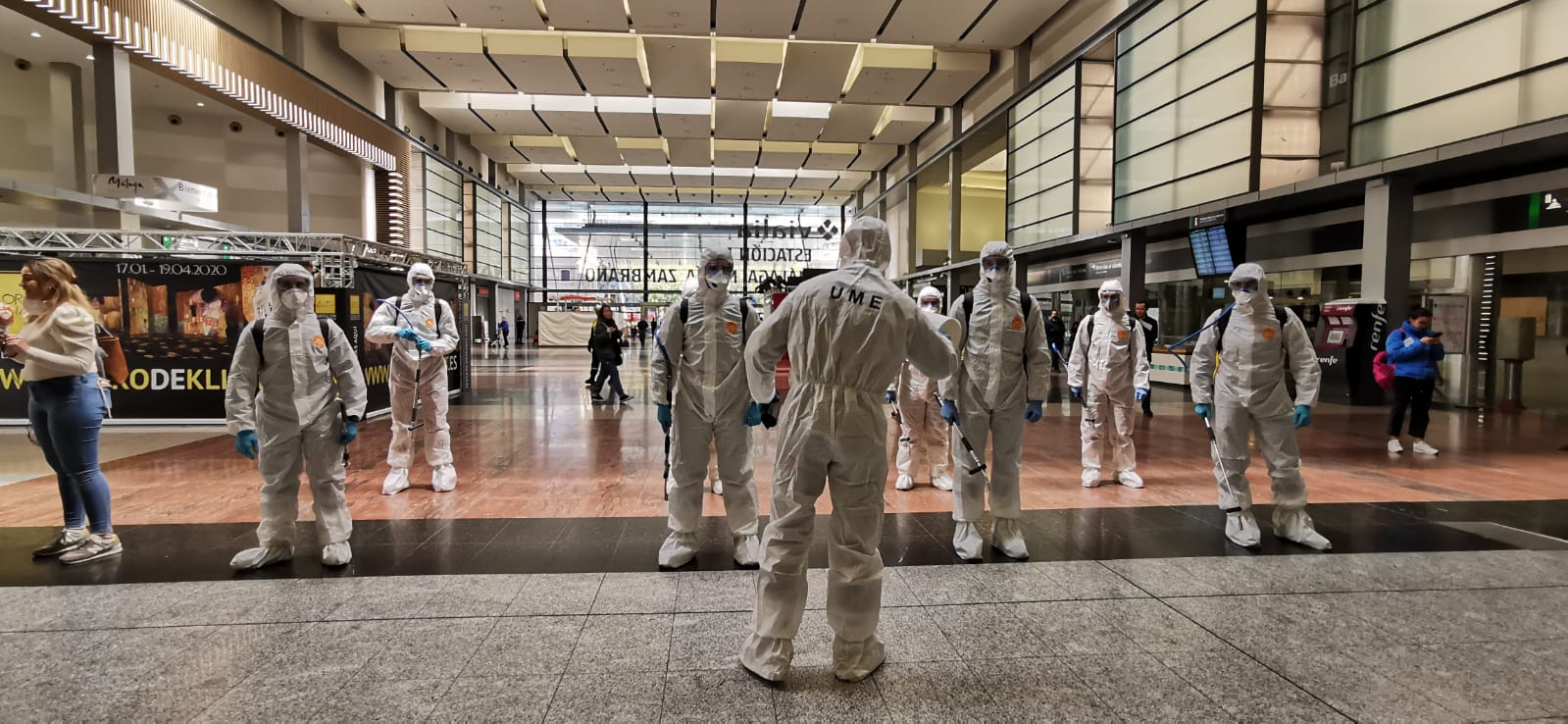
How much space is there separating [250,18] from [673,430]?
1601cm

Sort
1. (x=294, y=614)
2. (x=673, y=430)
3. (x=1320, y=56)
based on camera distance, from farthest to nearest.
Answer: (x=1320, y=56)
(x=673, y=430)
(x=294, y=614)

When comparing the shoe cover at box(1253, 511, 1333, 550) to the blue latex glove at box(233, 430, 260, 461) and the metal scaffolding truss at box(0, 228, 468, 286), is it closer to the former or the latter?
the blue latex glove at box(233, 430, 260, 461)

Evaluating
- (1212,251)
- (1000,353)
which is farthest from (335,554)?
(1212,251)

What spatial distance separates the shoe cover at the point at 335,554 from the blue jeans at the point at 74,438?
54.8 inches

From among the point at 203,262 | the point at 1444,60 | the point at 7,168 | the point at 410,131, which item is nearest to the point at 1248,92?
the point at 1444,60

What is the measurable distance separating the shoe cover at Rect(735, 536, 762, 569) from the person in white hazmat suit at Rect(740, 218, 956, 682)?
1.16 metres

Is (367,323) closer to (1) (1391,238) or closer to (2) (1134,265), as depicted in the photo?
(2) (1134,265)

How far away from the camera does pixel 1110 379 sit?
5.93m

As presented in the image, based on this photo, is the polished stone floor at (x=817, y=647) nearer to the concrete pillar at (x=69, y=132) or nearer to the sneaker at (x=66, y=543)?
the sneaker at (x=66, y=543)

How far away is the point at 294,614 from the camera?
9.99ft

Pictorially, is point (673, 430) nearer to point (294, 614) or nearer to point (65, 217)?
point (294, 614)

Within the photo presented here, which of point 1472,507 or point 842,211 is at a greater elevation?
point 842,211

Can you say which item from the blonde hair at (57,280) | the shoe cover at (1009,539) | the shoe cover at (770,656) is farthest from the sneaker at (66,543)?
the shoe cover at (1009,539)

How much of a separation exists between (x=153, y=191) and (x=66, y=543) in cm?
991
